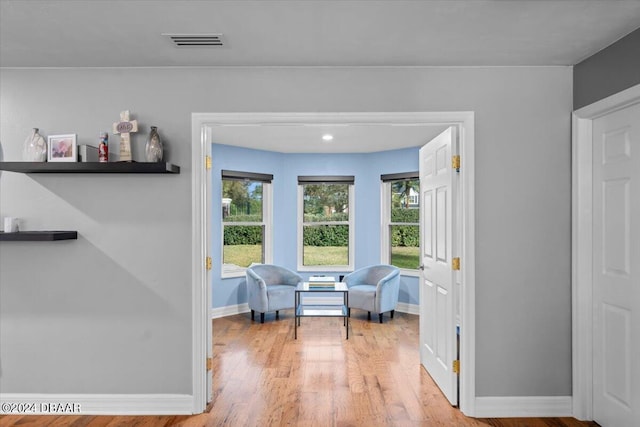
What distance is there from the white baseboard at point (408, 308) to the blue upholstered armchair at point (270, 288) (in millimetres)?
1571

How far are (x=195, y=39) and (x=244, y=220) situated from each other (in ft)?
13.4

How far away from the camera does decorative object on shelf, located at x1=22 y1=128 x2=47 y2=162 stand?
2.86 meters

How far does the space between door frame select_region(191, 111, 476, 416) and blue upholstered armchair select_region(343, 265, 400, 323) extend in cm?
262

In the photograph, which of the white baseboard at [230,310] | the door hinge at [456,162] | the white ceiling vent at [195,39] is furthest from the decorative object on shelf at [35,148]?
the white baseboard at [230,310]

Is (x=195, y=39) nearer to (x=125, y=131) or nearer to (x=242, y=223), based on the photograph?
(x=125, y=131)

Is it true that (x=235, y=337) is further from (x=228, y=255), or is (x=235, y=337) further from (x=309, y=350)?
(x=228, y=255)

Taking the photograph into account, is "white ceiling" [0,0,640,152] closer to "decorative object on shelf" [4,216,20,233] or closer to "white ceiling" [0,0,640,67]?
"white ceiling" [0,0,640,67]

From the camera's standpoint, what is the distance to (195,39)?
8.27ft

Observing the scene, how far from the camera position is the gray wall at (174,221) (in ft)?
9.85

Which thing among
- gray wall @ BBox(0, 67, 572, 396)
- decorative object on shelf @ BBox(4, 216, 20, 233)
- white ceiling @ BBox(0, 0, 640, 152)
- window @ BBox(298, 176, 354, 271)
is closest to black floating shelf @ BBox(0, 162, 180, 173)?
gray wall @ BBox(0, 67, 572, 396)

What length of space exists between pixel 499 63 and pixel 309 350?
10.4ft

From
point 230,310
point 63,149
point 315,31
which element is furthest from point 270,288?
point 315,31

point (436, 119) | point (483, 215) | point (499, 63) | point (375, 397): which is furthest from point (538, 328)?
Result: point (499, 63)

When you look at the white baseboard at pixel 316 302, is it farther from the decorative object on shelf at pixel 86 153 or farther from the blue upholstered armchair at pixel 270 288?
the decorative object on shelf at pixel 86 153
